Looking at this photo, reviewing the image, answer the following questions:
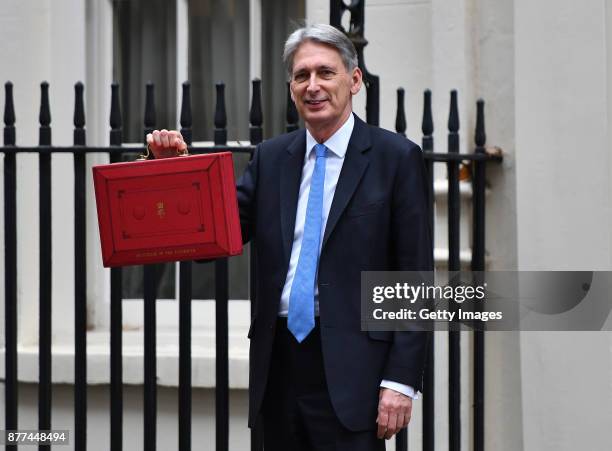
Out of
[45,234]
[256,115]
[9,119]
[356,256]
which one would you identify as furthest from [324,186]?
[9,119]

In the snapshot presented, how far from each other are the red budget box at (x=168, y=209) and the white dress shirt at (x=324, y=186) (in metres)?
0.19

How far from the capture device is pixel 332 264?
2.85 m

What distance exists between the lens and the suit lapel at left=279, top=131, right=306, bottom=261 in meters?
2.91

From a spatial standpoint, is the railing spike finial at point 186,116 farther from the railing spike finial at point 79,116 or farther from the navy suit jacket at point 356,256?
the navy suit jacket at point 356,256

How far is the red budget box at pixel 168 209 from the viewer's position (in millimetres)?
2953

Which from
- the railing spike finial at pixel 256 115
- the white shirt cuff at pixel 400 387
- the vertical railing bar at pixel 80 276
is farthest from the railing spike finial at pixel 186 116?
the white shirt cuff at pixel 400 387

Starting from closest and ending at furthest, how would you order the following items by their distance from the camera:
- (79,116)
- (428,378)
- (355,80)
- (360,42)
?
1. (355,80)
2. (360,42)
3. (79,116)
4. (428,378)

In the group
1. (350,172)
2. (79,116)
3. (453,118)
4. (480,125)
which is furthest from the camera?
(480,125)

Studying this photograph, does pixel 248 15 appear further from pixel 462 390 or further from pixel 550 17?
pixel 462 390

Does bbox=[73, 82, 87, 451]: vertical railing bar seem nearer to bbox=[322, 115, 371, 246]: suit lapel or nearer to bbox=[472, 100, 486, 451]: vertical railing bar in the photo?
bbox=[322, 115, 371, 246]: suit lapel

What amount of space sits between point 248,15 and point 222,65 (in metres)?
0.31

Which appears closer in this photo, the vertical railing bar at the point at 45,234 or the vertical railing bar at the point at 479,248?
the vertical railing bar at the point at 45,234

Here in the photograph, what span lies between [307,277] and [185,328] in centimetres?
134

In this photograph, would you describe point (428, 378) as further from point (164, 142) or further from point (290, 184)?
point (164, 142)
